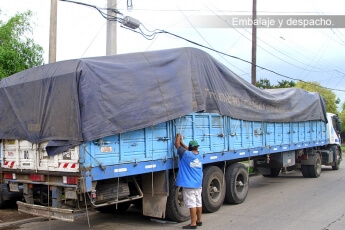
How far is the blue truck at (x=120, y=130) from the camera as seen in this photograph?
5832 millimetres

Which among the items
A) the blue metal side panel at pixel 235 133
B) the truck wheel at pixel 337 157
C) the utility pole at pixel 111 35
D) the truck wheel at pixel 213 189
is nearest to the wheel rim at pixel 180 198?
the truck wheel at pixel 213 189

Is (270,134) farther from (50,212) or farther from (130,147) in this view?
(50,212)

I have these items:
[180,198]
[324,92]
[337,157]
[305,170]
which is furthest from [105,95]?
[324,92]

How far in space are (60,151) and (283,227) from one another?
4119mm

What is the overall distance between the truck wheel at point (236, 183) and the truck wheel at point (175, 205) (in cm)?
181

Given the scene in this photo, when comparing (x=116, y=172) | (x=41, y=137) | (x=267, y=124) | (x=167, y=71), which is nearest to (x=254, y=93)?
(x=267, y=124)

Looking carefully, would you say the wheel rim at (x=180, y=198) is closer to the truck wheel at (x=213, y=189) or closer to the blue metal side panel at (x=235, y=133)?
the truck wheel at (x=213, y=189)

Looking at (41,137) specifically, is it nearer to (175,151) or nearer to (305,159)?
(175,151)

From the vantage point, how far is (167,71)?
7.31 meters

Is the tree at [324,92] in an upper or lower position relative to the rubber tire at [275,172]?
upper

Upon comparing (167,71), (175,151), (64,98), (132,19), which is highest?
(132,19)

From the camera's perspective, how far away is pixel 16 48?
11742 mm

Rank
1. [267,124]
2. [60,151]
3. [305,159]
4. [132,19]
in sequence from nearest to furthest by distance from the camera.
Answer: [60,151] → [267,124] → [132,19] → [305,159]

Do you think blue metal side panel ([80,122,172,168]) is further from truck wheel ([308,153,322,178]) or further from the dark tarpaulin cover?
truck wheel ([308,153,322,178])
